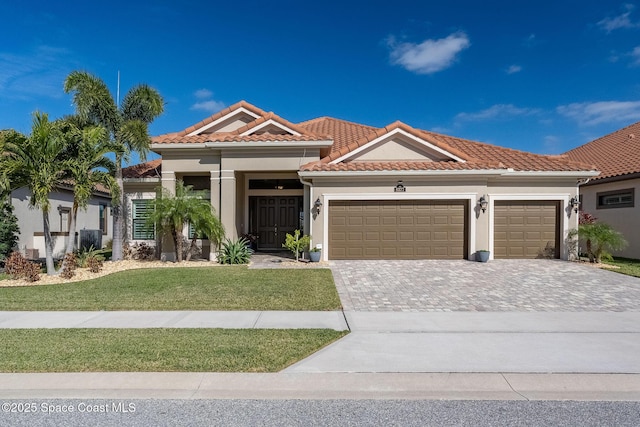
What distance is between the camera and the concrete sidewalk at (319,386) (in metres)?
3.72

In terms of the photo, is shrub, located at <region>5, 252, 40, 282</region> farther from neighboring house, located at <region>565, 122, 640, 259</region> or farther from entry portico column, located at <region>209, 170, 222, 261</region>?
neighboring house, located at <region>565, 122, 640, 259</region>

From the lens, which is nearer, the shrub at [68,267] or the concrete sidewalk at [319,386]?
the concrete sidewalk at [319,386]

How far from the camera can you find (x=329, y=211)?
44.2 feet

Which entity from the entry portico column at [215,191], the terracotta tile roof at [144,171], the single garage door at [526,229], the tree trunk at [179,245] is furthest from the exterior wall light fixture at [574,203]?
the terracotta tile roof at [144,171]

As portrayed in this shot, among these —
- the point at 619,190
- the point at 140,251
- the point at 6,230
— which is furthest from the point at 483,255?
the point at 6,230

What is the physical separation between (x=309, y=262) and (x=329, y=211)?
2.11 meters

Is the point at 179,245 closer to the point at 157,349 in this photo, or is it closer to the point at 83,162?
the point at 83,162

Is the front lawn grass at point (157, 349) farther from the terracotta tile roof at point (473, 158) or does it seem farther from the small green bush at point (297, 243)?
the terracotta tile roof at point (473, 158)

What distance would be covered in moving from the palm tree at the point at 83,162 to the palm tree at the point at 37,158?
1.19ft

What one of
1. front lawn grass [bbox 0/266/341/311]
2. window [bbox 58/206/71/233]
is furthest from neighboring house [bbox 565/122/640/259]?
window [bbox 58/206/71/233]

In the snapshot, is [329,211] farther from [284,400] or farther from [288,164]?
[284,400]

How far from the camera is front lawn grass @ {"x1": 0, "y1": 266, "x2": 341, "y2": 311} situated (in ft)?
23.7

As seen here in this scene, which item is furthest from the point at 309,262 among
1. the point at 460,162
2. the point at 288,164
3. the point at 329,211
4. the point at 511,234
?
the point at 511,234

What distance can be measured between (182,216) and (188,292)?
516 cm
